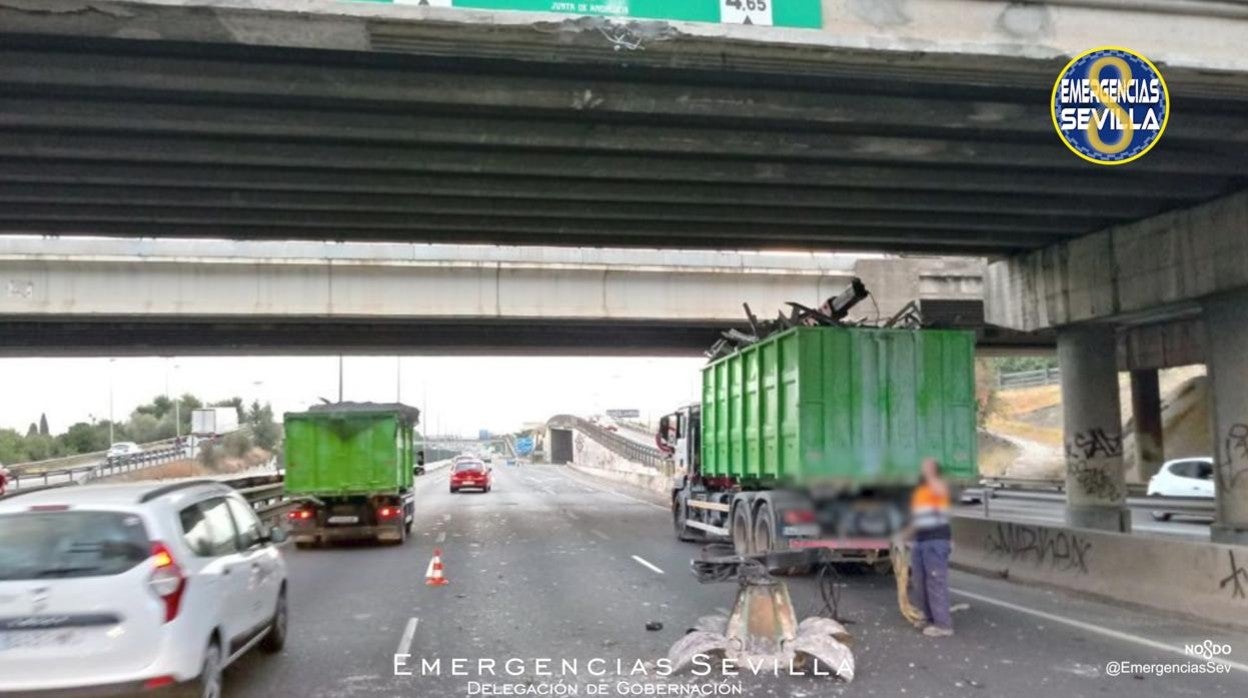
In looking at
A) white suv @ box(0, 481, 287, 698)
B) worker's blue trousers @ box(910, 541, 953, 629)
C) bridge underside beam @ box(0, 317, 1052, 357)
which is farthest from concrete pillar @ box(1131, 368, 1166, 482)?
white suv @ box(0, 481, 287, 698)

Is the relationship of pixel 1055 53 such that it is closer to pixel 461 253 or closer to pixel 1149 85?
pixel 1149 85

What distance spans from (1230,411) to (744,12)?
34.4ft

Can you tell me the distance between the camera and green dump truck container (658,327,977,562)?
178 centimetres

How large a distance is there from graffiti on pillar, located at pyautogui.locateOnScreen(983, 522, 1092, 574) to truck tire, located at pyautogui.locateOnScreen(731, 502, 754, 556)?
3.56m

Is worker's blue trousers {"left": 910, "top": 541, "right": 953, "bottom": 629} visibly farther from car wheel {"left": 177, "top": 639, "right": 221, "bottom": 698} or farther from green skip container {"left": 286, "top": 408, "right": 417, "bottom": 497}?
green skip container {"left": 286, "top": 408, "right": 417, "bottom": 497}

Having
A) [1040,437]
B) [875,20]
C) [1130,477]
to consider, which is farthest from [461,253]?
[1040,437]

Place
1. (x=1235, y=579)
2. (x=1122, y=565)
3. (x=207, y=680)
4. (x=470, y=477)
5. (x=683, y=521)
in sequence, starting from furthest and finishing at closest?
(x=470, y=477)
(x=683, y=521)
(x=1122, y=565)
(x=1235, y=579)
(x=207, y=680)

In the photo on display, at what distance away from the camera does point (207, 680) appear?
7.02m

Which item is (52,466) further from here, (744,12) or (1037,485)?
(744,12)

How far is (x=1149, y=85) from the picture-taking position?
1010 centimetres

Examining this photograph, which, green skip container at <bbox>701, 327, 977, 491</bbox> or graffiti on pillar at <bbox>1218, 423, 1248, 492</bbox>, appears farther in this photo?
graffiti on pillar at <bbox>1218, 423, 1248, 492</bbox>

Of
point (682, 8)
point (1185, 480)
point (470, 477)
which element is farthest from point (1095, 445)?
point (470, 477)

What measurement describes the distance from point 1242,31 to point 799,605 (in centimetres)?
751

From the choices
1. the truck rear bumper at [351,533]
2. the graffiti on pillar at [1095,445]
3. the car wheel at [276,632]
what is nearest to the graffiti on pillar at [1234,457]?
the graffiti on pillar at [1095,445]
